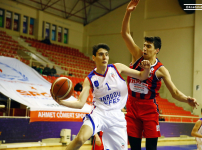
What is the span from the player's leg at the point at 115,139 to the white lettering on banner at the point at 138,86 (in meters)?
0.61

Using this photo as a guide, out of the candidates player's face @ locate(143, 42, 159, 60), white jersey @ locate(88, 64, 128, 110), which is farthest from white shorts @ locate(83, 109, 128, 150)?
player's face @ locate(143, 42, 159, 60)

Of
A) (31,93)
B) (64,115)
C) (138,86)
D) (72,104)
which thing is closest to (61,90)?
(72,104)

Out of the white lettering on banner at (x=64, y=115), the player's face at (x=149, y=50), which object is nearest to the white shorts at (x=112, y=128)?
the player's face at (x=149, y=50)

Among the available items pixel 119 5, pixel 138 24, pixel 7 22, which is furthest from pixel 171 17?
pixel 7 22

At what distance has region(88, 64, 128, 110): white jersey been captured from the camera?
11.6ft

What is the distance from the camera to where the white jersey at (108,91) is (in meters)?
3.53

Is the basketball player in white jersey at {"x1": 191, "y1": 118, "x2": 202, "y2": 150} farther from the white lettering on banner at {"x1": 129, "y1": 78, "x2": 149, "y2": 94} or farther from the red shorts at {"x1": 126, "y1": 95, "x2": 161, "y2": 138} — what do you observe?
the white lettering on banner at {"x1": 129, "y1": 78, "x2": 149, "y2": 94}

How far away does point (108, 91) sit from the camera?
355 centimetres

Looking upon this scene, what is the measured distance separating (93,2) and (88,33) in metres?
2.56

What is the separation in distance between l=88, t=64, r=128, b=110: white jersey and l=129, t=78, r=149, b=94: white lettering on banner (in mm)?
195

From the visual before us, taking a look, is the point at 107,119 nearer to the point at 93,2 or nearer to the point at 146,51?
the point at 146,51

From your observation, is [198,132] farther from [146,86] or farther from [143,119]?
[146,86]

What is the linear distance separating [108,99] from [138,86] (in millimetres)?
505

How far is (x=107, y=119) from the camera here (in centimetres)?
343
